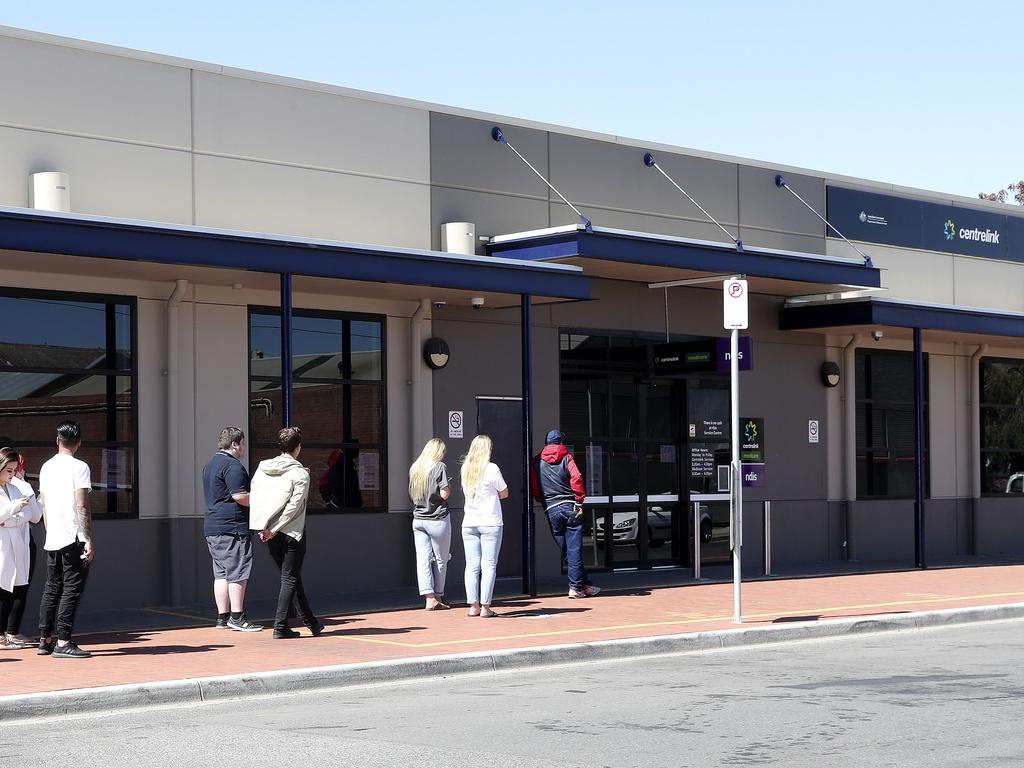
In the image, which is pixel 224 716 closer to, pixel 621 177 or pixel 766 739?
pixel 766 739

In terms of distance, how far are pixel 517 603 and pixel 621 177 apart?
6147mm

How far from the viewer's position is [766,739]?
7969mm

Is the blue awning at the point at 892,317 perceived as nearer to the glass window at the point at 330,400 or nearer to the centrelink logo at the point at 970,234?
the centrelink logo at the point at 970,234

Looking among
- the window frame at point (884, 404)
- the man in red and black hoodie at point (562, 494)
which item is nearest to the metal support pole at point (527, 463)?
the man in red and black hoodie at point (562, 494)

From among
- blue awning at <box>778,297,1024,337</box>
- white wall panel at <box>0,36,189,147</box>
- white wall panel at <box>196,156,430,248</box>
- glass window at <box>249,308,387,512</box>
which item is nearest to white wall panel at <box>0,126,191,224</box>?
white wall panel at <box>0,36,189,147</box>

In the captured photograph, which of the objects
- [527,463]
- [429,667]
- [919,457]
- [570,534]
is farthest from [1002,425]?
[429,667]

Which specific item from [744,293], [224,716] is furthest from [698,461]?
[224,716]

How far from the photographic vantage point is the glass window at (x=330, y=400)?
15812 millimetres

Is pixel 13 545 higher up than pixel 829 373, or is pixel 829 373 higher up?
pixel 829 373

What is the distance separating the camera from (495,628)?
13219 millimetres

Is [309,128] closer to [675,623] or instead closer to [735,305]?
[735,305]

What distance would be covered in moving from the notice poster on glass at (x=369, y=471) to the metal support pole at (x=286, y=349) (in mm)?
2737

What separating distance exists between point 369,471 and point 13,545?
5556 mm

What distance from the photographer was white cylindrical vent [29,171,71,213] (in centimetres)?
1377
